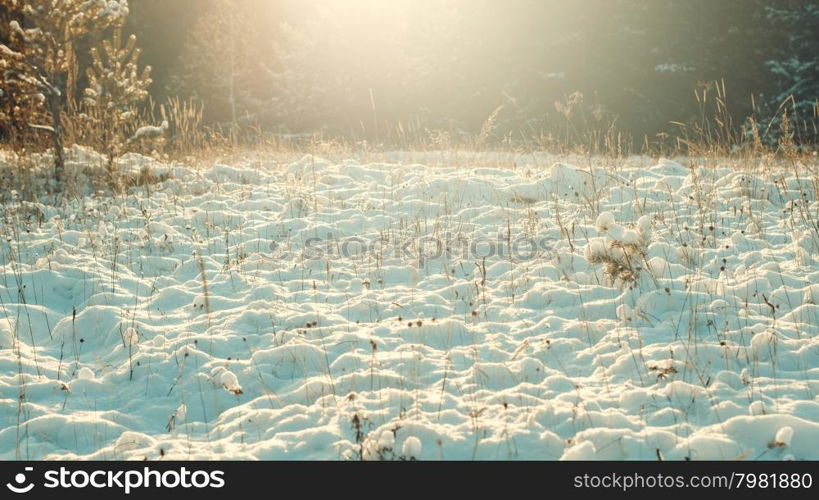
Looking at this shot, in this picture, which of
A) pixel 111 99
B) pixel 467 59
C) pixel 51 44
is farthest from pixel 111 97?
pixel 467 59

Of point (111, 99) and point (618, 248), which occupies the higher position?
point (111, 99)

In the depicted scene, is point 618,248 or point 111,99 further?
point 111,99

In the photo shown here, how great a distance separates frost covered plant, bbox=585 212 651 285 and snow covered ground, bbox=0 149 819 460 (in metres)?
0.02

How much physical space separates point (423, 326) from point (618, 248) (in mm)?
1712

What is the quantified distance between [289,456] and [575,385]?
1.68m

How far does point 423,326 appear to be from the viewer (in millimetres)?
4746

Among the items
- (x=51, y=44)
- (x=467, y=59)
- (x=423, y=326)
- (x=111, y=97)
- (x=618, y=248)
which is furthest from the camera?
(x=467, y=59)

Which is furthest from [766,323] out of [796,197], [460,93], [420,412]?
[460,93]

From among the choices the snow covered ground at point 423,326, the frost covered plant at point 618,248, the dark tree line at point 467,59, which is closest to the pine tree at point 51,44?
the snow covered ground at point 423,326

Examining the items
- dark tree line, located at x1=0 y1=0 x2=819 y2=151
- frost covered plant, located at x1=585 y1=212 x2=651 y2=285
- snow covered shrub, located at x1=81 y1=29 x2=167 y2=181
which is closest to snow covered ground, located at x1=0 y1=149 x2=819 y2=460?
frost covered plant, located at x1=585 y1=212 x2=651 y2=285

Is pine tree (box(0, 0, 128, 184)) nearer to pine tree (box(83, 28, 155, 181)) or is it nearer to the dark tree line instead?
pine tree (box(83, 28, 155, 181))

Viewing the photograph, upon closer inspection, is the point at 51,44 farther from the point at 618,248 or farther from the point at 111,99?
the point at 618,248

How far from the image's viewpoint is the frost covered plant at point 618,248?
504 centimetres
